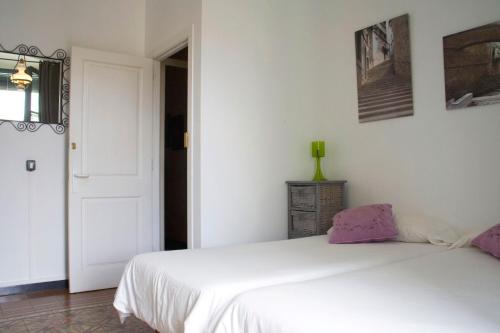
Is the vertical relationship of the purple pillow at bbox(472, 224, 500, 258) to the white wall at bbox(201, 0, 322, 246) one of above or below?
below

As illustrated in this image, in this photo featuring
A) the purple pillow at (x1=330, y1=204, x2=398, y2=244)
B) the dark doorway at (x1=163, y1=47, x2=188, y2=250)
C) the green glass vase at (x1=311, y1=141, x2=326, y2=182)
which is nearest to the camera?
the purple pillow at (x1=330, y1=204, x2=398, y2=244)

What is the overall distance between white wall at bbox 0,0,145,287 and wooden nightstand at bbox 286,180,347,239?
79.8 inches

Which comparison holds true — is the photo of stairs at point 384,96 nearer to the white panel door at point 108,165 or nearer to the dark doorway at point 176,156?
the white panel door at point 108,165

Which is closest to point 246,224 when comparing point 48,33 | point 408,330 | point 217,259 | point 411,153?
point 217,259

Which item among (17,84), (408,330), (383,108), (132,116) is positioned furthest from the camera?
(132,116)

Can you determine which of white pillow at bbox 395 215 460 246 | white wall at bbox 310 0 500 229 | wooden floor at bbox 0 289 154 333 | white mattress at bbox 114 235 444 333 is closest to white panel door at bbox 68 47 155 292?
wooden floor at bbox 0 289 154 333

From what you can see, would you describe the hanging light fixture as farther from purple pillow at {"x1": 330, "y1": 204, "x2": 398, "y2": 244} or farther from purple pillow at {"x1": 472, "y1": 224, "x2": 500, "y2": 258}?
purple pillow at {"x1": 472, "y1": 224, "x2": 500, "y2": 258}

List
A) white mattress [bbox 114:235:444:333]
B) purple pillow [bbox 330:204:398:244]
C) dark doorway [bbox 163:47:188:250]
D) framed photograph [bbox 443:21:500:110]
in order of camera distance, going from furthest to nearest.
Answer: dark doorway [bbox 163:47:188:250] → purple pillow [bbox 330:204:398:244] → framed photograph [bbox 443:21:500:110] → white mattress [bbox 114:235:444:333]

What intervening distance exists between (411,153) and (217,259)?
1.60m

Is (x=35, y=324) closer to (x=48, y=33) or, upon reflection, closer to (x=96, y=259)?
(x=96, y=259)

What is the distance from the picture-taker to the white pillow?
92.0 inches

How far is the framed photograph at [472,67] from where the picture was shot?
2318mm

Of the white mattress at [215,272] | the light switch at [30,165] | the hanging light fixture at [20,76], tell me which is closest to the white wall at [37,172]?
the light switch at [30,165]

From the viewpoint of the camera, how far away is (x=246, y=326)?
122cm
